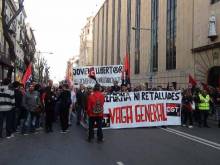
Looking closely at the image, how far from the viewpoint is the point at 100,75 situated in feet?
75.8

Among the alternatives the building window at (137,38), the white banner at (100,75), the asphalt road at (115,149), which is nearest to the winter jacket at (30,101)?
the asphalt road at (115,149)

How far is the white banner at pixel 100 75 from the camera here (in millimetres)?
22766

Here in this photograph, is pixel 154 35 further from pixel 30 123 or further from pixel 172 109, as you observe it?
pixel 30 123

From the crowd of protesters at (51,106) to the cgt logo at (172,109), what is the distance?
31.2 inches

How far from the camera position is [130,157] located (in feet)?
37.1

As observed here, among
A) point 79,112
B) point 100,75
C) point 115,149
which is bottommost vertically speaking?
point 115,149

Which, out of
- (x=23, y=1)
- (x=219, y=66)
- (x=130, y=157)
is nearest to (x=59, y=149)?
(x=130, y=157)

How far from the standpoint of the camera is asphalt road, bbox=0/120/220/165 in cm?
1076

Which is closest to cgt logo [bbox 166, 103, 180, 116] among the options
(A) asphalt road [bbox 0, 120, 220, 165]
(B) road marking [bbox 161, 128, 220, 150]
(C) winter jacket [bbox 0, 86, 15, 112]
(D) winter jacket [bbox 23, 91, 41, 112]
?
(B) road marking [bbox 161, 128, 220, 150]

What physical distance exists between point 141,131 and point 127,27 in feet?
150

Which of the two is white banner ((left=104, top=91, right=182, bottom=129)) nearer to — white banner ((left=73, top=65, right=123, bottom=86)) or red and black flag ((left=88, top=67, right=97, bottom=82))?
red and black flag ((left=88, top=67, right=97, bottom=82))

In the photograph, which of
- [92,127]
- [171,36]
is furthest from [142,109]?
[171,36]

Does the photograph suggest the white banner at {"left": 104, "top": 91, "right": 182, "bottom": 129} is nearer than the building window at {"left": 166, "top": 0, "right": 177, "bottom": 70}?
Yes

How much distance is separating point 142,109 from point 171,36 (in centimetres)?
2270
